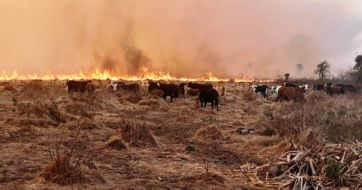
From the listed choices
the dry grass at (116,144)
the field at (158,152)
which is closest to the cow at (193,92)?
the field at (158,152)

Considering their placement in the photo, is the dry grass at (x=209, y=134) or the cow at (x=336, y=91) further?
the cow at (x=336, y=91)

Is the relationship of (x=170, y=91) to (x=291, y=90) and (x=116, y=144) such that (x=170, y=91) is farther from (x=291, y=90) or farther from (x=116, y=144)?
(x=116, y=144)

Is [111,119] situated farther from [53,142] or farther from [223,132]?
[53,142]

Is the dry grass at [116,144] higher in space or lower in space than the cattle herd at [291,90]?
lower

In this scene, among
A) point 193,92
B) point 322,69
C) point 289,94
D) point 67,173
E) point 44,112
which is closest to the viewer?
point 67,173

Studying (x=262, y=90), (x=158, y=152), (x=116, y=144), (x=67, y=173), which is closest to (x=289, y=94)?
(x=262, y=90)

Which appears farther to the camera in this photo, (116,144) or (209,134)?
(209,134)

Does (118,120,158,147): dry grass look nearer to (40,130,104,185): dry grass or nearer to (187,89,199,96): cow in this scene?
(40,130,104,185): dry grass

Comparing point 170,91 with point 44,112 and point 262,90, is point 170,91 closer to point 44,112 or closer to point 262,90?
point 262,90

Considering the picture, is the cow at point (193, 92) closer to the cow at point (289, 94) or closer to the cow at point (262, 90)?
the cow at point (289, 94)

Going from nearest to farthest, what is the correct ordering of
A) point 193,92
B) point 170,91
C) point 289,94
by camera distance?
1. point 170,91
2. point 289,94
3. point 193,92

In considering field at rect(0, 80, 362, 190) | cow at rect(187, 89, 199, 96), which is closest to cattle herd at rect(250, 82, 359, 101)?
cow at rect(187, 89, 199, 96)

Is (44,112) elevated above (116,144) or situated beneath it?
elevated above

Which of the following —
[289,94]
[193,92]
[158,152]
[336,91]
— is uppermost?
[336,91]
